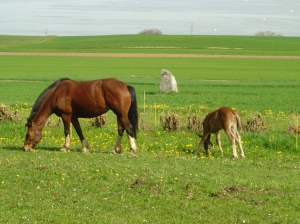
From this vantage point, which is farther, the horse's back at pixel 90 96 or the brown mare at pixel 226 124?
the brown mare at pixel 226 124

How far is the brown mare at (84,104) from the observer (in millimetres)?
17328

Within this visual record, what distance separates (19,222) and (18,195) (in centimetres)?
158

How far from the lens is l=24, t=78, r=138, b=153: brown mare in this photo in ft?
56.9

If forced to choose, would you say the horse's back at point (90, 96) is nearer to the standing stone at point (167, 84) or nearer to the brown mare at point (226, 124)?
the brown mare at point (226, 124)

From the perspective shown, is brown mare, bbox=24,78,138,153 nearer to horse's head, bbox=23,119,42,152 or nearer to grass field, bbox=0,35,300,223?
horse's head, bbox=23,119,42,152

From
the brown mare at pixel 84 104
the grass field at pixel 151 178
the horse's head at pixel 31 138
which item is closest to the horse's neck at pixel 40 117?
the brown mare at pixel 84 104

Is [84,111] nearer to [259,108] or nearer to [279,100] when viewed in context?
[259,108]

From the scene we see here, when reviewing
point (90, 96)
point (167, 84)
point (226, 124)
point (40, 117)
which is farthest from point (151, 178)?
point (167, 84)

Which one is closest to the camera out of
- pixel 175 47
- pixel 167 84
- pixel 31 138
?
pixel 31 138

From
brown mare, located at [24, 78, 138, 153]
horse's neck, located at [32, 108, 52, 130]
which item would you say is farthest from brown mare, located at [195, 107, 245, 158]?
horse's neck, located at [32, 108, 52, 130]

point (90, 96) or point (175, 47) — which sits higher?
point (90, 96)

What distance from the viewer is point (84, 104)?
17578mm

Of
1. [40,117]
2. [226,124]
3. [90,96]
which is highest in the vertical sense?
[90,96]

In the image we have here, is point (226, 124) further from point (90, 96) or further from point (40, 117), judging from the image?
point (40, 117)
